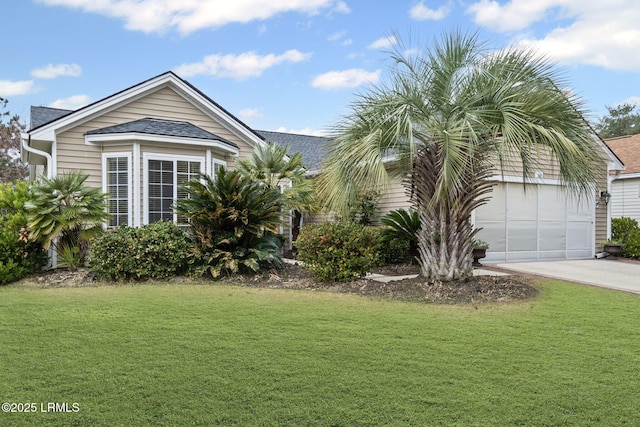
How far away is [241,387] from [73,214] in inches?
264

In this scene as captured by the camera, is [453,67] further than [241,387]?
Yes

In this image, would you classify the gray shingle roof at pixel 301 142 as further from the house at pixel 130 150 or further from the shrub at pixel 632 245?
the shrub at pixel 632 245

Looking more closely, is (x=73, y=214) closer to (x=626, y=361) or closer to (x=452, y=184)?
A: (x=452, y=184)

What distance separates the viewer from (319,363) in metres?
3.79

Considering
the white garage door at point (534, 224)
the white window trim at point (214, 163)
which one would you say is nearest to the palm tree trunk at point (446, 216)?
the white garage door at point (534, 224)

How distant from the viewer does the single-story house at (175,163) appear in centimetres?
1023

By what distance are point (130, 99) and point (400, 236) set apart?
7.49 metres

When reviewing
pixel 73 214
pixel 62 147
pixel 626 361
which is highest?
pixel 62 147

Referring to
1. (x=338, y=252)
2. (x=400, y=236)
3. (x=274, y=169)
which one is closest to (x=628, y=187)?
(x=400, y=236)

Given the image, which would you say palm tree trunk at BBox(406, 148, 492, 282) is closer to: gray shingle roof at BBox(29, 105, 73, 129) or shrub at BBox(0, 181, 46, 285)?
shrub at BBox(0, 181, 46, 285)

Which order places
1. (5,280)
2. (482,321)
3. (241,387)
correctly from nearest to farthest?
(241,387)
(482,321)
(5,280)

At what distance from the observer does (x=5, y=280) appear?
803 centimetres

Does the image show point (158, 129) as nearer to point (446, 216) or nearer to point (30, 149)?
point (30, 149)

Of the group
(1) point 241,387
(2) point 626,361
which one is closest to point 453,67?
(2) point 626,361
